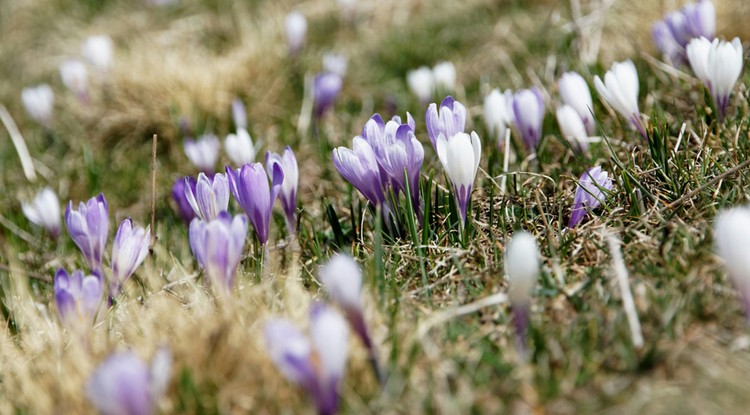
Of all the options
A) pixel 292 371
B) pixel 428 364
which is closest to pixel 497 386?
pixel 428 364

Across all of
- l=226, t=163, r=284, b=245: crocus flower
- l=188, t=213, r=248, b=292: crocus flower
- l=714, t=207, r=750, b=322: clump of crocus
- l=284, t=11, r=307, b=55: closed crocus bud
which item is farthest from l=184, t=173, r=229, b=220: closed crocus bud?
l=284, t=11, r=307, b=55: closed crocus bud

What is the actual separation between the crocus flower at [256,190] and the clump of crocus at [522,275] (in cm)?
91

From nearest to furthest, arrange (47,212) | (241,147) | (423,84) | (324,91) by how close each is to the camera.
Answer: (241,147)
(47,212)
(423,84)
(324,91)

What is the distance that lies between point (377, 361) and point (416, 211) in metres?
0.83

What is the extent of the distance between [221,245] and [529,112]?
4.71 feet

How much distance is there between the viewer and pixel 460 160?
87.8 inches

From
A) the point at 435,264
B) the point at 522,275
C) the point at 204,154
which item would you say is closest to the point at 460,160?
the point at 435,264

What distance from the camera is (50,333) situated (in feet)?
7.53

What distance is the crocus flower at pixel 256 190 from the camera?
2.32 metres

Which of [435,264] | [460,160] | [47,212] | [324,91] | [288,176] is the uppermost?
[460,160]

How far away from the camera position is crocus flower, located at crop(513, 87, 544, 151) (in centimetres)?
289

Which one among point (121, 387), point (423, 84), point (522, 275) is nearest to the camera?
point (121, 387)

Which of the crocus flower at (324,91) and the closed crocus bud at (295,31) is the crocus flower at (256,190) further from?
the closed crocus bud at (295,31)

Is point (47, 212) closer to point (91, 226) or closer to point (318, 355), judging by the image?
point (91, 226)
